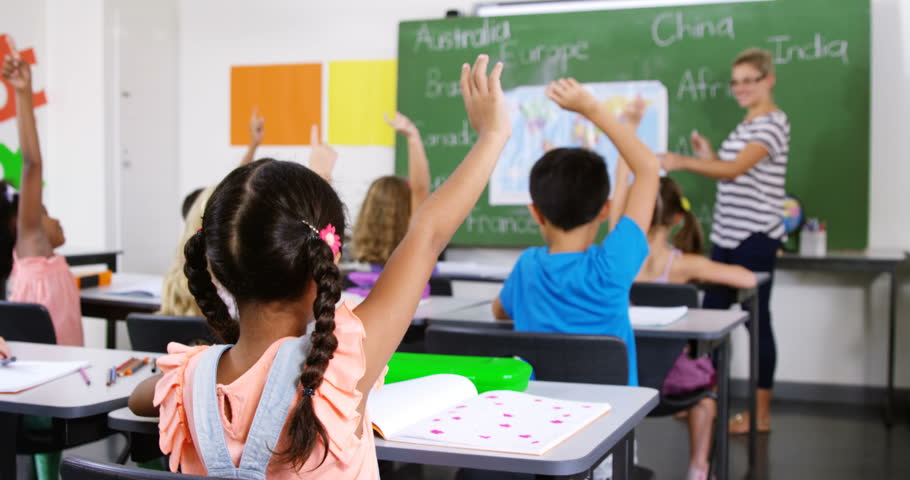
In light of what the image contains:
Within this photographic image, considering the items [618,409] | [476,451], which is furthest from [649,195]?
[476,451]

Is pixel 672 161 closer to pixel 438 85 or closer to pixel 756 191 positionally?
pixel 756 191

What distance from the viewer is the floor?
11.4 ft

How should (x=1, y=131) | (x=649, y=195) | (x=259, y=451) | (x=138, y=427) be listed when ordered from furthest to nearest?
(x=1, y=131) → (x=649, y=195) → (x=138, y=427) → (x=259, y=451)

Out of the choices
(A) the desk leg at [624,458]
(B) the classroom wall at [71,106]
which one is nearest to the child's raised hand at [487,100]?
(A) the desk leg at [624,458]

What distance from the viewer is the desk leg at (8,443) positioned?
1663 mm

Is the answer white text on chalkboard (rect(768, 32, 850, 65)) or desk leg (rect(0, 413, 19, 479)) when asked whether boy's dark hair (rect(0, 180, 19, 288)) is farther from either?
white text on chalkboard (rect(768, 32, 850, 65))

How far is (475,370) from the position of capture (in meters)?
1.68

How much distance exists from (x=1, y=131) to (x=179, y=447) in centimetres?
486

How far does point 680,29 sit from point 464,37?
1.21m

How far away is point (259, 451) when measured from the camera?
3.81 feet

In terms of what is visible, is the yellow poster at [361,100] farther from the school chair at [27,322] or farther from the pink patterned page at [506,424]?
the pink patterned page at [506,424]

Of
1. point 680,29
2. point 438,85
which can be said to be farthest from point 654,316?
point 438,85

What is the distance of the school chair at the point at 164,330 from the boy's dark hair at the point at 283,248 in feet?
3.63

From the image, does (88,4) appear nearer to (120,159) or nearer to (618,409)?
(120,159)
